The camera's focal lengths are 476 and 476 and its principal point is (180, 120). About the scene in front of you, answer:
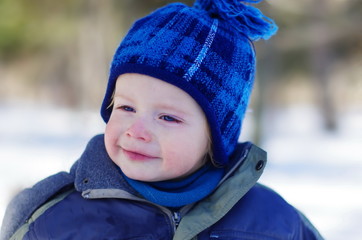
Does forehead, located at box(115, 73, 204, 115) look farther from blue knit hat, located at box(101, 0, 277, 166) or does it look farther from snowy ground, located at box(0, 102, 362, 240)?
snowy ground, located at box(0, 102, 362, 240)

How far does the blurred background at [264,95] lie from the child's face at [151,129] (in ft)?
6.82

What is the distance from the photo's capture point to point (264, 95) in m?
6.27

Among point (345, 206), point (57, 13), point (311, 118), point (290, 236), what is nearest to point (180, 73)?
point (290, 236)

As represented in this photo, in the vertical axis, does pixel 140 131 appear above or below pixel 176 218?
above

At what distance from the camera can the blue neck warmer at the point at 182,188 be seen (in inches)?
52.1

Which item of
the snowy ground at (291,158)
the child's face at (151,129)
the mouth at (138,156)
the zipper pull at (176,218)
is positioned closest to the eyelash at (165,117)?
the child's face at (151,129)

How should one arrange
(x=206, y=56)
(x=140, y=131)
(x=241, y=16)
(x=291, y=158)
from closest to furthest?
(x=140, y=131) < (x=206, y=56) < (x=241, y=16) < (x=291, y=158)

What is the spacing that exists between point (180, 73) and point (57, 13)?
375 inches

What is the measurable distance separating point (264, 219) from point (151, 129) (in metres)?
0.45

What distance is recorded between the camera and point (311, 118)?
39.8ft

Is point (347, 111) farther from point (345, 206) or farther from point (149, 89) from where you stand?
point (149, 89)

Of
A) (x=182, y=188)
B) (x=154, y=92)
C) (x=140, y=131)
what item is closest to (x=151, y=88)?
(x=154, y=92)

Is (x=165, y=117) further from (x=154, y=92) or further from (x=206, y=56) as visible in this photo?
(x=206, y=56)

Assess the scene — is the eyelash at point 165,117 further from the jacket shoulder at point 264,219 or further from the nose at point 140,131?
the jacket shoulder at point 264,219
